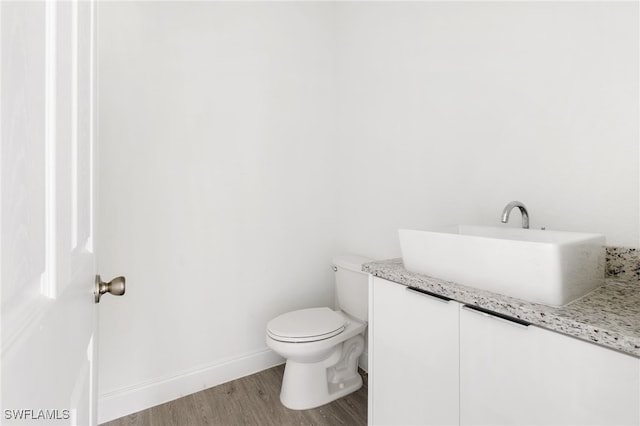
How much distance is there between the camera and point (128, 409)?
1.66m

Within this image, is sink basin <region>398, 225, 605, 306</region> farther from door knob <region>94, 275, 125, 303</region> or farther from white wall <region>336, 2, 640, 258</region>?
door knob <region>94, 275, 125, 303</region>

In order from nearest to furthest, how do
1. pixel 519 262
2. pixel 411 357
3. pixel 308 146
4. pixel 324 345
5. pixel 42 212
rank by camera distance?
pixel 42 212, pixel 519 262, pixel 411 357, pixel 324 345, pixel 308 146

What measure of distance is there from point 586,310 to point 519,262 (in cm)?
18

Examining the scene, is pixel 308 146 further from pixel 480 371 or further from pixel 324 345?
pixel 480 371

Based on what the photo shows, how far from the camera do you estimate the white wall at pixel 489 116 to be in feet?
3.56

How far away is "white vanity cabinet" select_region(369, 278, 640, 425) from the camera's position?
0.69 meters

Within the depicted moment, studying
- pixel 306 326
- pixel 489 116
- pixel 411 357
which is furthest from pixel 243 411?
pixel 489 116

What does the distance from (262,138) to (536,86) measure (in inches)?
57.7

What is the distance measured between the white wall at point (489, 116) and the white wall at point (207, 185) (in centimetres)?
32

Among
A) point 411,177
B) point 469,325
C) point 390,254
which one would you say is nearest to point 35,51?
point 469,325

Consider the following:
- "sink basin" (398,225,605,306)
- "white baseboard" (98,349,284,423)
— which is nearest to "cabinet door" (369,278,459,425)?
"sink basin" (398,225,605,306)

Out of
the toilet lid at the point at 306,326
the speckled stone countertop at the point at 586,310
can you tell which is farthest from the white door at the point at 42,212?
the toilet lid at the point at 306,326

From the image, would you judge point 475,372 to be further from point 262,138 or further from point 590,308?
point 262,138

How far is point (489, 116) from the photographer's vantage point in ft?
4.67
